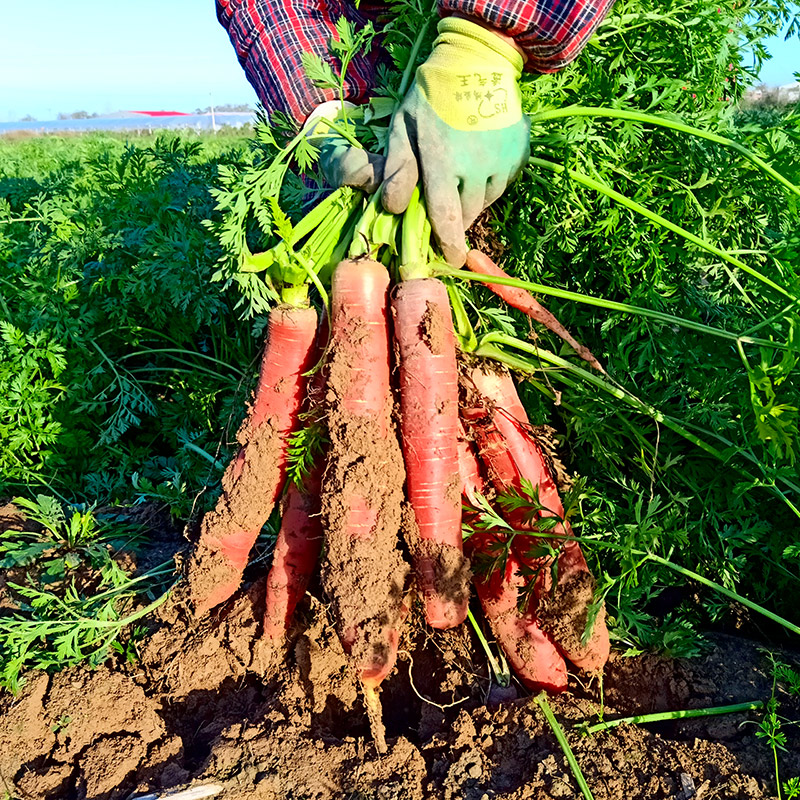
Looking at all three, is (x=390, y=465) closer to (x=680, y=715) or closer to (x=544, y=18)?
(x=680, y=715)

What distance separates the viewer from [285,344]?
2.28 metres

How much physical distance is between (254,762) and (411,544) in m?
0.73

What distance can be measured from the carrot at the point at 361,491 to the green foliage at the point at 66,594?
28.9 inches

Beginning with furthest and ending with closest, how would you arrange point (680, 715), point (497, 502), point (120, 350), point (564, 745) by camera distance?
point (120, 350), point (497, 502), point (680, 715), point (564, 745)

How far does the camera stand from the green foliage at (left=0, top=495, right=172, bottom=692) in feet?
7.64

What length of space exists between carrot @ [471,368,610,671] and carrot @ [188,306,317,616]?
0.57 meters

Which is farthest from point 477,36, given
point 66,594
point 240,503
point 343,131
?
point 66,594

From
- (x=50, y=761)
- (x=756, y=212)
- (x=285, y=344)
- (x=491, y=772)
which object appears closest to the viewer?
(x=491, y=772)

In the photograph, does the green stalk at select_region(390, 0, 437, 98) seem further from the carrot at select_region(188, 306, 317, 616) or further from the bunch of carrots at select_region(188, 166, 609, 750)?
the carrot at select_region(188, 306, 317, 616)

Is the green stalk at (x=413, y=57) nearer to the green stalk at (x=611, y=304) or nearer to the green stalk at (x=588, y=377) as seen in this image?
the green stalk at (x=611, y=304)

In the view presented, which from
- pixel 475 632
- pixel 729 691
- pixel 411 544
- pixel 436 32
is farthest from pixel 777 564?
pixel 436 32

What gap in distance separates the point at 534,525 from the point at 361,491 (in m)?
0.53

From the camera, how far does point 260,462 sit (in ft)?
7.60

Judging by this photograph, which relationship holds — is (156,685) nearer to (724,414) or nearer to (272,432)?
(272,432)
